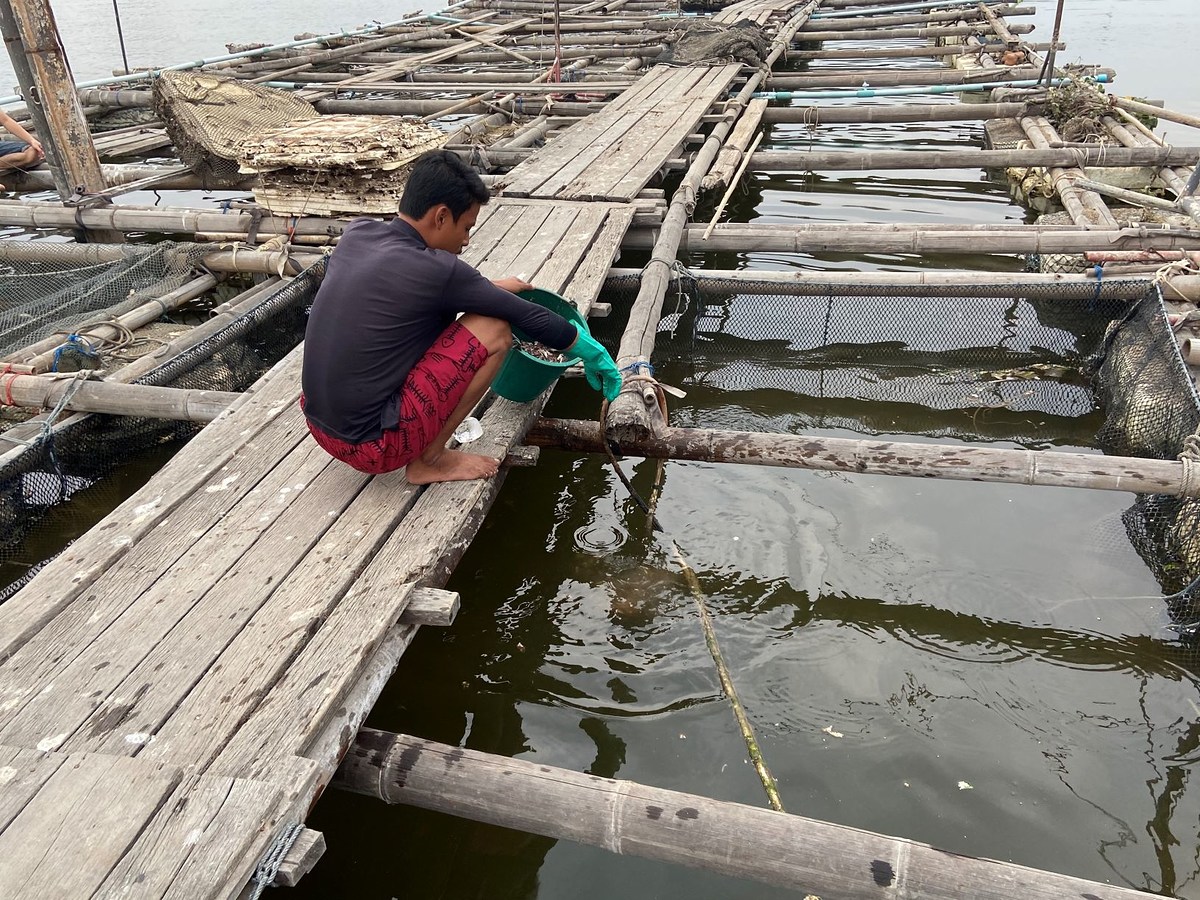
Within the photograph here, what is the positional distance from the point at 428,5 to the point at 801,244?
91.1 feet

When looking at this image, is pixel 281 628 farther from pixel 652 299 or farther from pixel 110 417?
pixel 652 299

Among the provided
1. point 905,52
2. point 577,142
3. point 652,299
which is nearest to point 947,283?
point 652,299

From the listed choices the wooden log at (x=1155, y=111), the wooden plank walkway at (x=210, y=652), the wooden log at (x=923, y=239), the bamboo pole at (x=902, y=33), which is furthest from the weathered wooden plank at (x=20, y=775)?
the bamboo pole at (x=902, y=33)

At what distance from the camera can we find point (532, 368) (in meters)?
3.62

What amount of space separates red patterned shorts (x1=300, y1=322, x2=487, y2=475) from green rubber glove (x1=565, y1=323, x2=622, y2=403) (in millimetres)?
397

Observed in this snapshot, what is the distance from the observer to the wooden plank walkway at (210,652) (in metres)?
1.91

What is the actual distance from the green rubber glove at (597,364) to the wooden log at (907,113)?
6.56 meters

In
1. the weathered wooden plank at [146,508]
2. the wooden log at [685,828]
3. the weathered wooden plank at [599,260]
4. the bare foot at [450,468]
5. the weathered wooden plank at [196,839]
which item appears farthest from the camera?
the weathered wooden plank at [599,260]

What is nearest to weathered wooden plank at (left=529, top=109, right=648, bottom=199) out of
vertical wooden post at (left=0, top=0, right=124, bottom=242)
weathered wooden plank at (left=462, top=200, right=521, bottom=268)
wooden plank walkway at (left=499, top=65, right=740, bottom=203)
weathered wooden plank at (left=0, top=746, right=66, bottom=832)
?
wooden plank walkway at (left=499, top=65, right=740, bottom=203)

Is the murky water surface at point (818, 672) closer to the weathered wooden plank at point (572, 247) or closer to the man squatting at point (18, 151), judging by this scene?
the weathered wooden plank at point (572, 247)

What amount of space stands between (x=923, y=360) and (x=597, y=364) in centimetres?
307

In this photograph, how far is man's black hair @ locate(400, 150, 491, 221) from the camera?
2.83m

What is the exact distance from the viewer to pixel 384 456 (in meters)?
3.07

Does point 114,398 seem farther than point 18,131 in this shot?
No
